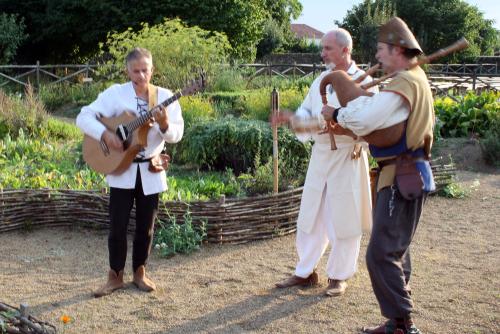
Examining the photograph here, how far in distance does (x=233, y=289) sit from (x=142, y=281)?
691mm

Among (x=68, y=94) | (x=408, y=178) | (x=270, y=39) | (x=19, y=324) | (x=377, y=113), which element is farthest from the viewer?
(x=270, y=39)

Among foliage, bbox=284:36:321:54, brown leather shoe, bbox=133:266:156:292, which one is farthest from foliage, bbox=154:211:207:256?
foliage, bbox=284:36:321:54

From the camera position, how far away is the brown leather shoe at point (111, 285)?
509 centimetres

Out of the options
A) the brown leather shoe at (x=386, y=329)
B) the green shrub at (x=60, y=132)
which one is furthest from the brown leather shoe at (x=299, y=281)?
the green shrub at (x=60, y=132)

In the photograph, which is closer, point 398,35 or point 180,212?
point 398,35

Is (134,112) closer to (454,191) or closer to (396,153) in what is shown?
(396,153)

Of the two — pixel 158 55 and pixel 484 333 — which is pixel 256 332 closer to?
pixel 484 333

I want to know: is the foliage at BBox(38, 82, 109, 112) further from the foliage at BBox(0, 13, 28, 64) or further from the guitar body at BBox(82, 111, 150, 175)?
the guitar body at BBox(82, 111, 150, 175)

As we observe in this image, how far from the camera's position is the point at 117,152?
484 cm

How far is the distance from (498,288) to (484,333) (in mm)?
984

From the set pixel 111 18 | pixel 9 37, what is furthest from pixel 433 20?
pixel 9 37

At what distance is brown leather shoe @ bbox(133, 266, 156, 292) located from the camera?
521 centimetres

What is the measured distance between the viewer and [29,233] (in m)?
6.72

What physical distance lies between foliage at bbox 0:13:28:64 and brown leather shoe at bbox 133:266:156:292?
2185 cm
